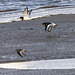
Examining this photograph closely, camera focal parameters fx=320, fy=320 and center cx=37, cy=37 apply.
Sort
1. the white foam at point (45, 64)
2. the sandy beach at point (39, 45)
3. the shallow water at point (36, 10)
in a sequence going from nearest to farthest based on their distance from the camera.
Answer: the white foam at point (45, 64)
the sandy beach at point (39, 45)
the shallow water at point (36, 10)

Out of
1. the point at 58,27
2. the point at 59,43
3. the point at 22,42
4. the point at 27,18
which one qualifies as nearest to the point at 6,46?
the point at 22,42

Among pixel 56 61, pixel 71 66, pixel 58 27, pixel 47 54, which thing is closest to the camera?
pixel 71 66

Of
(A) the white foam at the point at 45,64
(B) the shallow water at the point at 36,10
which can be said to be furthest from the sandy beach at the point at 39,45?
(B) the shallow water at the point at 36,10

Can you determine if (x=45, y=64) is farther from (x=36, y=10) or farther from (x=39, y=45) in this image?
(x=36, y=10)

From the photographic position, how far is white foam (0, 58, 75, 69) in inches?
265

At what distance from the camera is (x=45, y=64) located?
707 cm

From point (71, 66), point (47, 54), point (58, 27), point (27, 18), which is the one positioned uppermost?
point (71, 66)

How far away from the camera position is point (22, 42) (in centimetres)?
1001

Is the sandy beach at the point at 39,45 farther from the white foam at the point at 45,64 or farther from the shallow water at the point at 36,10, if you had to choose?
the shallow water at the point at 36,10

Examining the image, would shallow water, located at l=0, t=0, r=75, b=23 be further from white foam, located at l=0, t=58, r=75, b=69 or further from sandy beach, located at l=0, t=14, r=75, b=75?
white foam, located at l=0, t=58, r=75, b=69

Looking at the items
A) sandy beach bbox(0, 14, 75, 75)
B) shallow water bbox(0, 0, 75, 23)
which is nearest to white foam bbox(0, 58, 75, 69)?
sandy beach bbox(0, 14, 75, 75)

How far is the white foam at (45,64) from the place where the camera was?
22.1 ft

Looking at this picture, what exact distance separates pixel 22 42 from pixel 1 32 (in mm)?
2415

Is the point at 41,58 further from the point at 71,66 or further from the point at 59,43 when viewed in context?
the point at 59,43
